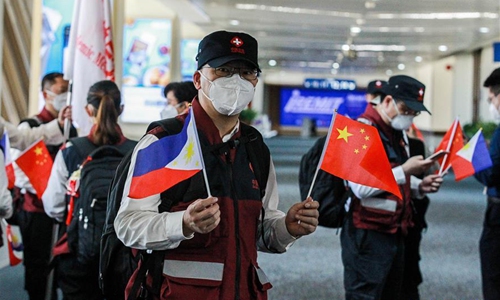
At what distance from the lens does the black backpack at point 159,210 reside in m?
2.91

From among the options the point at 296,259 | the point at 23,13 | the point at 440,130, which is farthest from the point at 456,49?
the point at 296,259

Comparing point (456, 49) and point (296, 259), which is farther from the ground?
point (456, 49)

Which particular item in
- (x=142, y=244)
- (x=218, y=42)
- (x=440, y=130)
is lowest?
(x=440, y=130)

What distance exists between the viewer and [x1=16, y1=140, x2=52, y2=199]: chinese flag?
5.78 meters

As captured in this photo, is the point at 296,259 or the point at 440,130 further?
the point at 440,130

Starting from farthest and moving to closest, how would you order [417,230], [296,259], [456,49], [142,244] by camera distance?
1. [456,49]
2. [296,259]
3. [417,230]
4. [142,244]

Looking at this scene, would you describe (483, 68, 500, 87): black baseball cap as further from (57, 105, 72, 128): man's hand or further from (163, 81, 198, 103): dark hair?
(57, 105, 72, 128): man's hand

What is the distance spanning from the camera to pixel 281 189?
17.5 meters

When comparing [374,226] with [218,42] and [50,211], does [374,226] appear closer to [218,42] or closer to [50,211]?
[50,211]

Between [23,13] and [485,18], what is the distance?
1257 cm

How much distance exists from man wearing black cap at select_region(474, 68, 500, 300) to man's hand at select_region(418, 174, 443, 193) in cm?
56

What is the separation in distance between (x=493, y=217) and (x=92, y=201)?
2.78m

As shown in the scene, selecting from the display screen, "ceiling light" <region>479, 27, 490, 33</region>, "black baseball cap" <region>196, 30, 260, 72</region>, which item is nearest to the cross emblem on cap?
"black baseball cap" <region>196, 30, 260, 72</region>

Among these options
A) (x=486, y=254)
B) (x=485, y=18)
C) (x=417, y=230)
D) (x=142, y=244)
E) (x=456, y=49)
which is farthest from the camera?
(x=456, y=49)
